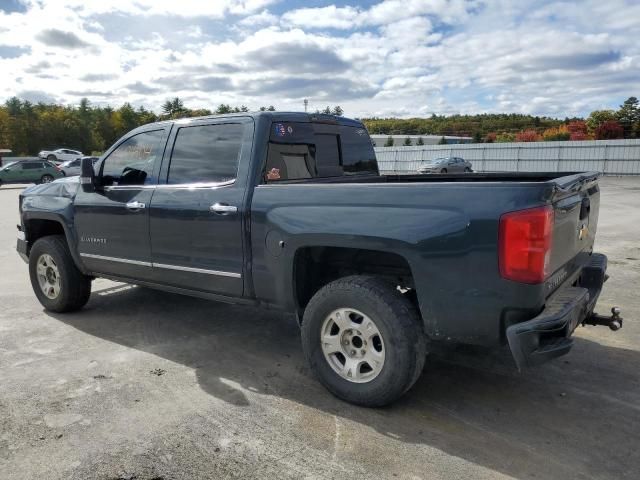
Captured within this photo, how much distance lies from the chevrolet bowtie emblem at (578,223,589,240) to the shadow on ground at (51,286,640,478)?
1.03m

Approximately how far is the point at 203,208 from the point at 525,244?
7.74 ft

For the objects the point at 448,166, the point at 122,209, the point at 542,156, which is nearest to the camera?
the point at 122,209

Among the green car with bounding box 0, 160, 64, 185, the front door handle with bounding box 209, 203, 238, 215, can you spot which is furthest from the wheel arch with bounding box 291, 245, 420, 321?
the green car with bounding box 0, 160, 64, 185

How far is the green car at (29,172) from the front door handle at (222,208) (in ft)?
99.7

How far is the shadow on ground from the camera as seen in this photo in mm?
2883

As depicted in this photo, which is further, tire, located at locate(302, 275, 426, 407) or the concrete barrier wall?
the concrete barrier wall

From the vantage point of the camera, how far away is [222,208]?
12.8 ft

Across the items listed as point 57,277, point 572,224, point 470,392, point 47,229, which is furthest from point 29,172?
point 572,224

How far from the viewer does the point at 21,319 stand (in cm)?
530

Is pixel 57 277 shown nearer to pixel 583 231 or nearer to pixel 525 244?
pixel 525 244

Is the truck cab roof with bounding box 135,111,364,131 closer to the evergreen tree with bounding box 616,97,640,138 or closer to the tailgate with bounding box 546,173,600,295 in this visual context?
the tailgate with bounding box 546,173,600,295

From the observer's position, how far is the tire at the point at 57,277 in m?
5.29

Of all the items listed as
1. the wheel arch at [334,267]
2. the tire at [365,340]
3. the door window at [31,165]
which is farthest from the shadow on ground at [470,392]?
the door window at [31,165]

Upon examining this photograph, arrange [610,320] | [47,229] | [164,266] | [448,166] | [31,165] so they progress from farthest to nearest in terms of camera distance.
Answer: [448,166] → [31,165] → [47,229] → [164,266] → [610,320]
